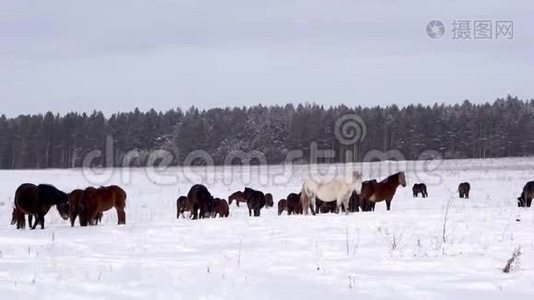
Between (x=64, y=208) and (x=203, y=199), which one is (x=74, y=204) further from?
(x=203, y=199)

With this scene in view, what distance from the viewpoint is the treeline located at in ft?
285

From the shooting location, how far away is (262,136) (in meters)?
89.6

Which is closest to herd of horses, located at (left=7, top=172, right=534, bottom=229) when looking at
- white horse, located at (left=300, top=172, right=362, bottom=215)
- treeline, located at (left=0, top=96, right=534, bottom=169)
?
white horse, located at (left=300, top=172, right=362, bottom=215)

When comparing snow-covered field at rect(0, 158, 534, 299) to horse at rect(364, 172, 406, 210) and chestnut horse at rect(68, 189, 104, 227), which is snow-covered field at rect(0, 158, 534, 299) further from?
horse at rect(364, 172, 406, 210)

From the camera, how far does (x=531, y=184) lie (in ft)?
74.1

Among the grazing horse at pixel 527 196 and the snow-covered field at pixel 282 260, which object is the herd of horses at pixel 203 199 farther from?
the snow-covered field at pixel 282 260

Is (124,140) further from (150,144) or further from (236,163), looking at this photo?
(236,163)

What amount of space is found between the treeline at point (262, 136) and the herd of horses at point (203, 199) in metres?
64.6

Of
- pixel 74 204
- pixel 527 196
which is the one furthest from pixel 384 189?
pixel 74 204

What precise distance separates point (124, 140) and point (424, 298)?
91.6 meters

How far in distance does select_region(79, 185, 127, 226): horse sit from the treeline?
70.5m

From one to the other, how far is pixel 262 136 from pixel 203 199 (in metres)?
71.8

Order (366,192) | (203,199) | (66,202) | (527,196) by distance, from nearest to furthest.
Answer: (66,202), (203,199), (366,192), (527,196)

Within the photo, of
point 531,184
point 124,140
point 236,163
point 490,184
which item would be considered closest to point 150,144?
point 124,140
